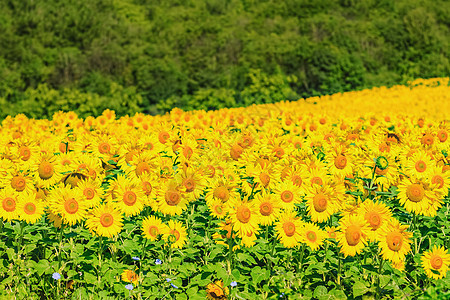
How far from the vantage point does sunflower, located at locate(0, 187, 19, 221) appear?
4.41m

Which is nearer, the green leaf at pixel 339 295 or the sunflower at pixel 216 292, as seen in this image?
the green leaf at pixel 339 295

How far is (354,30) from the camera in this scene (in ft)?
104

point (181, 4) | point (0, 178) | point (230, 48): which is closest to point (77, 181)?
point (0, 178)

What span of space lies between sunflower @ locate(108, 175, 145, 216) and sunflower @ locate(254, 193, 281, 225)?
1.04m

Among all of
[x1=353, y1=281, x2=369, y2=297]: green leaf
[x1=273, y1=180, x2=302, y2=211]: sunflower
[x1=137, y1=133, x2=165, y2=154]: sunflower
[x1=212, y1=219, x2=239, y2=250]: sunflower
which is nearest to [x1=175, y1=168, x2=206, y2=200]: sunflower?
[x1=212, y1=219, x2=239, y2=250]: sunflower

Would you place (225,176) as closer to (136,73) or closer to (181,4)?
(136,73)

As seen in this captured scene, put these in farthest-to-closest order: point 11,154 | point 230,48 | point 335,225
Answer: point 230,48, point 11,154, point 335,225

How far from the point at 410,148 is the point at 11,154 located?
4.19 m

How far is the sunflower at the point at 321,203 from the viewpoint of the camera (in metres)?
4.30

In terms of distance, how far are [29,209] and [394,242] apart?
10.0 ft

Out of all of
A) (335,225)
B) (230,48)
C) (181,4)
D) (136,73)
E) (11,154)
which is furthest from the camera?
(181,4)

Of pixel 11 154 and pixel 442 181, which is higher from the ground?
pixel 442 181

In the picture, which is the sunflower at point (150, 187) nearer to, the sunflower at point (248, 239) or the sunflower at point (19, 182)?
the sunflower at point (248, 239)

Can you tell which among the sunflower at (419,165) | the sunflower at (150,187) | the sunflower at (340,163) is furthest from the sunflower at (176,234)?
the sunflower at (419,165)
